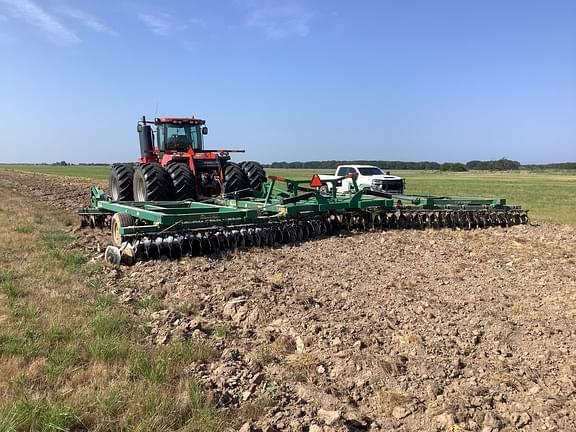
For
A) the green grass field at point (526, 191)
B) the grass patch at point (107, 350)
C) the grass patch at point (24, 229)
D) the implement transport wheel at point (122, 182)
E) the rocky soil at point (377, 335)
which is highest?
the implement transport wheel at point (122, 182)

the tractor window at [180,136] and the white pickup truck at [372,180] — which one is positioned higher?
the tractor window at [180,136]

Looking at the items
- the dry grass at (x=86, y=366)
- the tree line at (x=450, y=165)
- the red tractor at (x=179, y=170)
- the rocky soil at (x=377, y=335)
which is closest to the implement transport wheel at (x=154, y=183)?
the red tractor at (x=179, y=170)

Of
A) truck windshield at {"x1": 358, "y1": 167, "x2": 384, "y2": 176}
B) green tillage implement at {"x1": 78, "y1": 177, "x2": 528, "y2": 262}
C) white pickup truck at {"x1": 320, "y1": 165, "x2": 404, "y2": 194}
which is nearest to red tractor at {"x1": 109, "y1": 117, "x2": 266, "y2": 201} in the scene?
green tillage implement at {"x1": 78, "y1": 177, "x2": 528, "y2": 262}

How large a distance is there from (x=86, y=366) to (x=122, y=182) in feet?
26.8

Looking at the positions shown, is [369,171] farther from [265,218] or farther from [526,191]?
[526,191]

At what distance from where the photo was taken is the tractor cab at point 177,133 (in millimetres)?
11711

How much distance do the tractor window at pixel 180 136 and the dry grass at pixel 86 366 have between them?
21.5 feet

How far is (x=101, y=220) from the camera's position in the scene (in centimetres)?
1077

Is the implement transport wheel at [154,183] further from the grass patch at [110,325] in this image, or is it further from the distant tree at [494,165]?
the distant tree at [494,165]

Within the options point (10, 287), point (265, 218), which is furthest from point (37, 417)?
point (265, 218)

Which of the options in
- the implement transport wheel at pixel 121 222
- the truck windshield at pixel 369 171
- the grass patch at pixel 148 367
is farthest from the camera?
the truck windshield at pixel 369 171

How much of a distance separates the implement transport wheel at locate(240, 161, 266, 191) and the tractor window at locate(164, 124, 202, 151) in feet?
4.51

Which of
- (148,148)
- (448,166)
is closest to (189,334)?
(148,148)

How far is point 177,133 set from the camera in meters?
11.9
